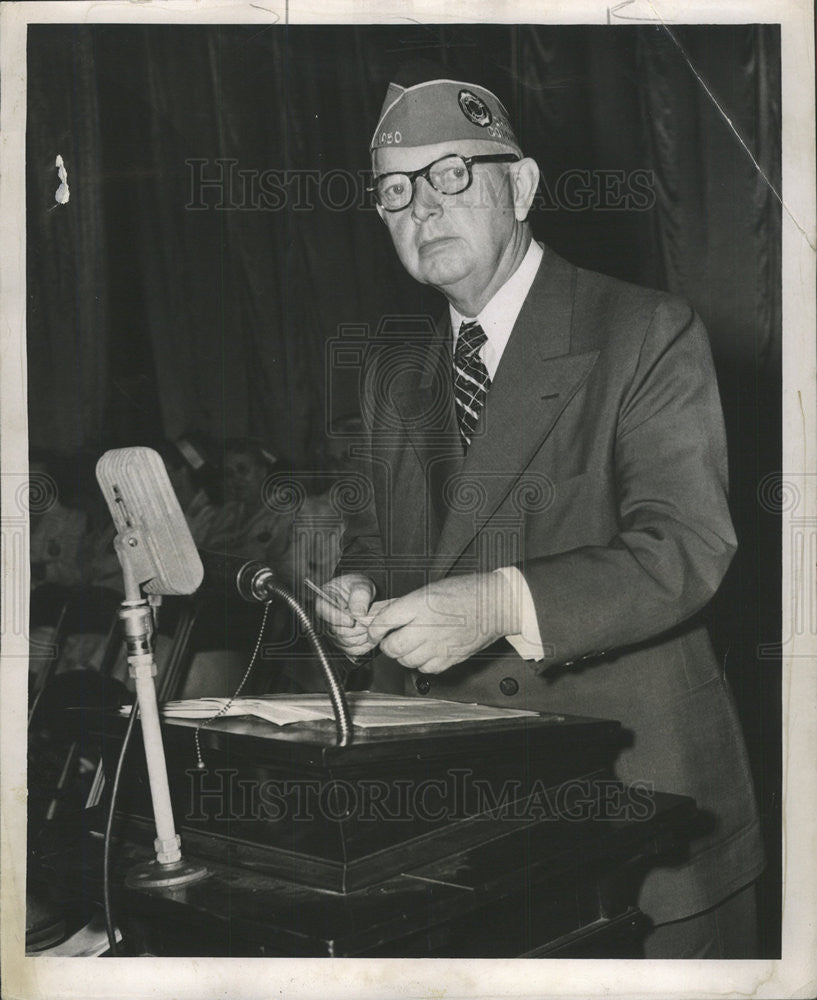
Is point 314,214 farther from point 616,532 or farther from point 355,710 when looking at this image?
point 355,710

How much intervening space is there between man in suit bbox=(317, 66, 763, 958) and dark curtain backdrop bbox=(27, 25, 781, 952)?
2.2 inches

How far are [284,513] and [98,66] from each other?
879 millimetres

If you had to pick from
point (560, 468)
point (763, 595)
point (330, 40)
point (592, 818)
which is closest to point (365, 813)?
point (592, 818)

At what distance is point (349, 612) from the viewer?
1720mm

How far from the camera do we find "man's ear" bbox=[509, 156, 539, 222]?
1.90m

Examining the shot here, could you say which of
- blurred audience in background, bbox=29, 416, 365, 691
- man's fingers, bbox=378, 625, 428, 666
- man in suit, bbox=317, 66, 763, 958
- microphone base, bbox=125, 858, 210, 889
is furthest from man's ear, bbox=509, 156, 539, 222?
microphone base, bbox=125, 858, 210, 889

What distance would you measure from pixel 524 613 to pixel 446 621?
13 centimetres

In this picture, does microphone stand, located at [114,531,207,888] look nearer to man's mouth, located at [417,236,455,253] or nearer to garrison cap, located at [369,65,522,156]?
man's mouth, located at [417,236,455,253]

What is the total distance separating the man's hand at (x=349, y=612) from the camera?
171 centimetres

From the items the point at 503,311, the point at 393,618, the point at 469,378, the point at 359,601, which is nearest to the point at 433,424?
the point at 469,378

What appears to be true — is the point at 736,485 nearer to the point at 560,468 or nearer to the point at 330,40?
the point at 560,468

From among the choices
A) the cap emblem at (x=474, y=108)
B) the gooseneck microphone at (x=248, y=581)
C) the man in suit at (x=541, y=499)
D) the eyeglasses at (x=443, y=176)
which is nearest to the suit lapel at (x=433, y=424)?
Result: the man in suit at (x=541, y=499)

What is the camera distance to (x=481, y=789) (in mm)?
1354

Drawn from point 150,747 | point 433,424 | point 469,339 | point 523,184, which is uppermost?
point 523,184
